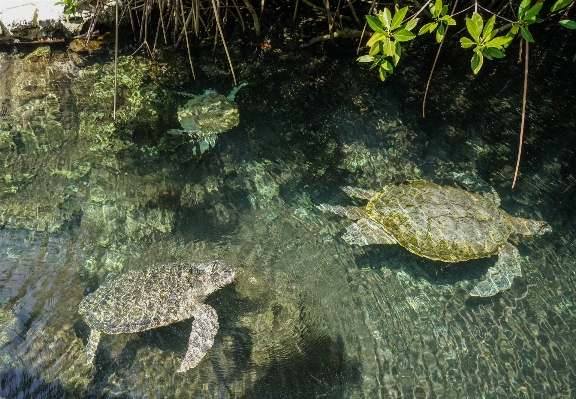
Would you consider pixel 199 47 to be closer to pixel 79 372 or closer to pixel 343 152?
pixel 343 152

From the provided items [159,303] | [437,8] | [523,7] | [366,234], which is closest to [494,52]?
[523,7]

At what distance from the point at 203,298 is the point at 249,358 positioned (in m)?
0.57

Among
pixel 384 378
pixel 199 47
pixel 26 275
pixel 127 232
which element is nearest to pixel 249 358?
pixel 384 378

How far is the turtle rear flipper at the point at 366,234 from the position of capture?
407 centimetres

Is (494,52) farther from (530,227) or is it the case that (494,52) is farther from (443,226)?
(530,227)

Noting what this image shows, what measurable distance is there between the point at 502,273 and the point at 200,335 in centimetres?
250

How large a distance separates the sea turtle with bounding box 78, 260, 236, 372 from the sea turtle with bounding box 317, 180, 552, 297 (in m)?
1.34

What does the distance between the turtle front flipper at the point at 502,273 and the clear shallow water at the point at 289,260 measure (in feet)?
0.25

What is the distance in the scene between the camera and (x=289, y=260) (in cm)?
393

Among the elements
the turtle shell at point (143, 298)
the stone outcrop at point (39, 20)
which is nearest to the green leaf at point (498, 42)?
the turtle shell at point (143, 298)

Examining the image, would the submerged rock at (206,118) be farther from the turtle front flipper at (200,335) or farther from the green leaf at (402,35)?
the green leaf at (402,35)

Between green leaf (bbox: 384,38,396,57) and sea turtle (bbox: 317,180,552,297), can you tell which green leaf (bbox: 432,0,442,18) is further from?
sea turtle (bbox: 317,180,552,297)

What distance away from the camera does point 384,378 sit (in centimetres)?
330

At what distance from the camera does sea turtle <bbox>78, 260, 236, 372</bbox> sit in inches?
130
